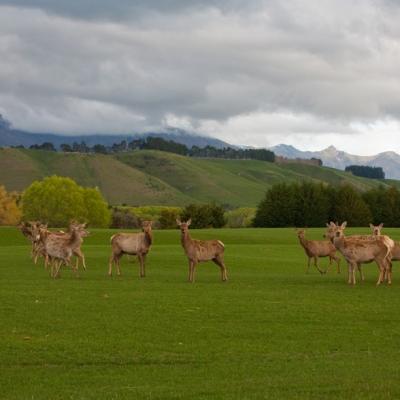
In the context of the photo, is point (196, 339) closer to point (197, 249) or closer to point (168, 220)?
point (197, 249)

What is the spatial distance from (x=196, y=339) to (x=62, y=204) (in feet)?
360

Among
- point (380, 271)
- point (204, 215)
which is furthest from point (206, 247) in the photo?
point (204, 215)

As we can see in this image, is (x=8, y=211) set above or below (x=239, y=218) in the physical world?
below

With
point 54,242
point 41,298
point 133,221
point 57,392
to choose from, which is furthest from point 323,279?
point 133,221

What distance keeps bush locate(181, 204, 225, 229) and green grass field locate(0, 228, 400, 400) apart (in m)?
Answer: 75.4

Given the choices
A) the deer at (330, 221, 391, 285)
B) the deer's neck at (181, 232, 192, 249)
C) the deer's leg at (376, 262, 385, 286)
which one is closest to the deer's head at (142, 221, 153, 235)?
the deer's neck at (181, 232, 192, 249)

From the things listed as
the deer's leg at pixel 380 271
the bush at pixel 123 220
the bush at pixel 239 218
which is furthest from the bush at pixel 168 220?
the deer's leg at pixel 380 271

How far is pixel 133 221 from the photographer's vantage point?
397ft

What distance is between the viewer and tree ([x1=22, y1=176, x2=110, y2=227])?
123 meters

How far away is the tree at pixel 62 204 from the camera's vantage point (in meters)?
123

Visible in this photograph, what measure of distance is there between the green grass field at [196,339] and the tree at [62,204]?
91.1m

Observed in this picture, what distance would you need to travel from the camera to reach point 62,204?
12550 cm

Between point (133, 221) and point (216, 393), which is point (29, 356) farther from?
point (133, 221)

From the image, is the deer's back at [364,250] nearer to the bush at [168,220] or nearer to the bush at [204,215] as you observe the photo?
the bush at [204,215]
